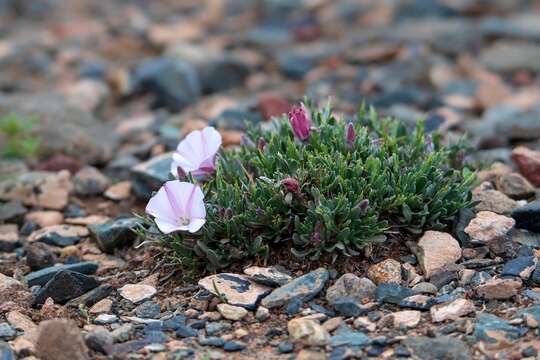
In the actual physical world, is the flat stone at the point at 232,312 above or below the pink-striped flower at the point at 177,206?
below

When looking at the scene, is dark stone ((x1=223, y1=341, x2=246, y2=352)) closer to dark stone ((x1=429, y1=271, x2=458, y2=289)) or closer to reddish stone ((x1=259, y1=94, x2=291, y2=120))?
dark stone ((x1=429, y1=271, x2=458, y2=289))

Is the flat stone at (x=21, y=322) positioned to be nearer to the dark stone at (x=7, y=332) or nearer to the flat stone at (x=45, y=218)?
the dark stone at (x=7, y=332)

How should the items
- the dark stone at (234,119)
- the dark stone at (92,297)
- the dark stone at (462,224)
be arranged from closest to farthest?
the dark stone at (92,297)
the dark stone at (462,224)
the dark stone at (234,119)

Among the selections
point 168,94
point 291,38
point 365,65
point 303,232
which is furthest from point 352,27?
point 303,232

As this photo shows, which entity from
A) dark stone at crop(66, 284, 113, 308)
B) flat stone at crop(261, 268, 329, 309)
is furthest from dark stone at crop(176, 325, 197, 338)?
dark stone at crop(66, 284, 113, 308)

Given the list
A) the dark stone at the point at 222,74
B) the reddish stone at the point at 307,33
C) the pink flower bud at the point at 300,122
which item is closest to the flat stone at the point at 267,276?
the pink flower bud at the point at 300,122

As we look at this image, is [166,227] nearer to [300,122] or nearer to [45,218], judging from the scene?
[300,122]

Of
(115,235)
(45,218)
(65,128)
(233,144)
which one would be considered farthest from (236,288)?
(65,128)
